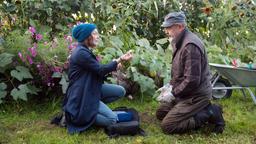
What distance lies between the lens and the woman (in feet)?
Result: 15.9

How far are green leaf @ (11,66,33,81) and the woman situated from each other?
→ 81cm

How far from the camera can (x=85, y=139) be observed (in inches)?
190

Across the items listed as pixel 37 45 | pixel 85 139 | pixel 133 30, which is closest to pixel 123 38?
pixel 133 30

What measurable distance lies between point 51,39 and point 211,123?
276 cm

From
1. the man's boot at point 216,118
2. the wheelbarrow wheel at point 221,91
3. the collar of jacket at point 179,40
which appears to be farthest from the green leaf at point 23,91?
the wheelbarrow wheel at point 221,91

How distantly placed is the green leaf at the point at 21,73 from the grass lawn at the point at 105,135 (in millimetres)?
471

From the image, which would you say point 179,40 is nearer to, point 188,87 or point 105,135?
point 188,87

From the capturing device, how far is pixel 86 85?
489 cm

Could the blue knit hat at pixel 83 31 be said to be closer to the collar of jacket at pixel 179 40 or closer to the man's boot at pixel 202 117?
the collar of jacket at pixel 179 40

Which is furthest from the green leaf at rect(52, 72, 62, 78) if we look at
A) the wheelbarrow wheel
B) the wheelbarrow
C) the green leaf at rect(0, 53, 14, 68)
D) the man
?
the wheelbarrow wheel

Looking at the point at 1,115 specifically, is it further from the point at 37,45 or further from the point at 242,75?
the point at 242,75

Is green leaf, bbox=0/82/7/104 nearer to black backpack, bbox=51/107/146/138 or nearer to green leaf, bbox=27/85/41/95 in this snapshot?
green leaf, bbox=27/85/41/95

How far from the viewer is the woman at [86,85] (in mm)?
4859

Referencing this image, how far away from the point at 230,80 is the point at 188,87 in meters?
1.41
